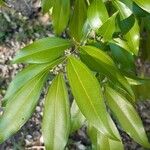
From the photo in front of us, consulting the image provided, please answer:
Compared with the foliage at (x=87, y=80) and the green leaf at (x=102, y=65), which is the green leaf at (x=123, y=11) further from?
the green leaf at (x=102, y=65)

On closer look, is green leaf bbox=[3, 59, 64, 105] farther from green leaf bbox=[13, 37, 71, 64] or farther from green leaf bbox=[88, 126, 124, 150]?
green leaf bbox=[88, 126, 124, 150]

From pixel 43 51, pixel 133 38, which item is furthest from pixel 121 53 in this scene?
pixel 43 51

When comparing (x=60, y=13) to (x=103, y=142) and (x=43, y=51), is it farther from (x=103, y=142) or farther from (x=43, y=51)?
(x=103, y=142)

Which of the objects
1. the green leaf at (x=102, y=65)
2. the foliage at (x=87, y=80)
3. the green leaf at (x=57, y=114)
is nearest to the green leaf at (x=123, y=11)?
the foliage at (x=87, y=80)

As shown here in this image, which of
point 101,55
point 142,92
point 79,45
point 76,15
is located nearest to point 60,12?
point 76,15

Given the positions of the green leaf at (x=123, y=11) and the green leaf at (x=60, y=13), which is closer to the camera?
the green leaf at (x=123, y=11)

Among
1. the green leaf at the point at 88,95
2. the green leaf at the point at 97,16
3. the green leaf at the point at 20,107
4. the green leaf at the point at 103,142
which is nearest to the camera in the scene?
the green leaf at the point at 88,95

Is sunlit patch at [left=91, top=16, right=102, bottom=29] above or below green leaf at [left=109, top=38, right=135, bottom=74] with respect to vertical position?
above

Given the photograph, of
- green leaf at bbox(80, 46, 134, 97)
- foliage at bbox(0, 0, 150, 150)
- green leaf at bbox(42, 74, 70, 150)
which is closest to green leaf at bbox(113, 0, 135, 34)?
foliage at bbox(0, 0, 150, 150)
